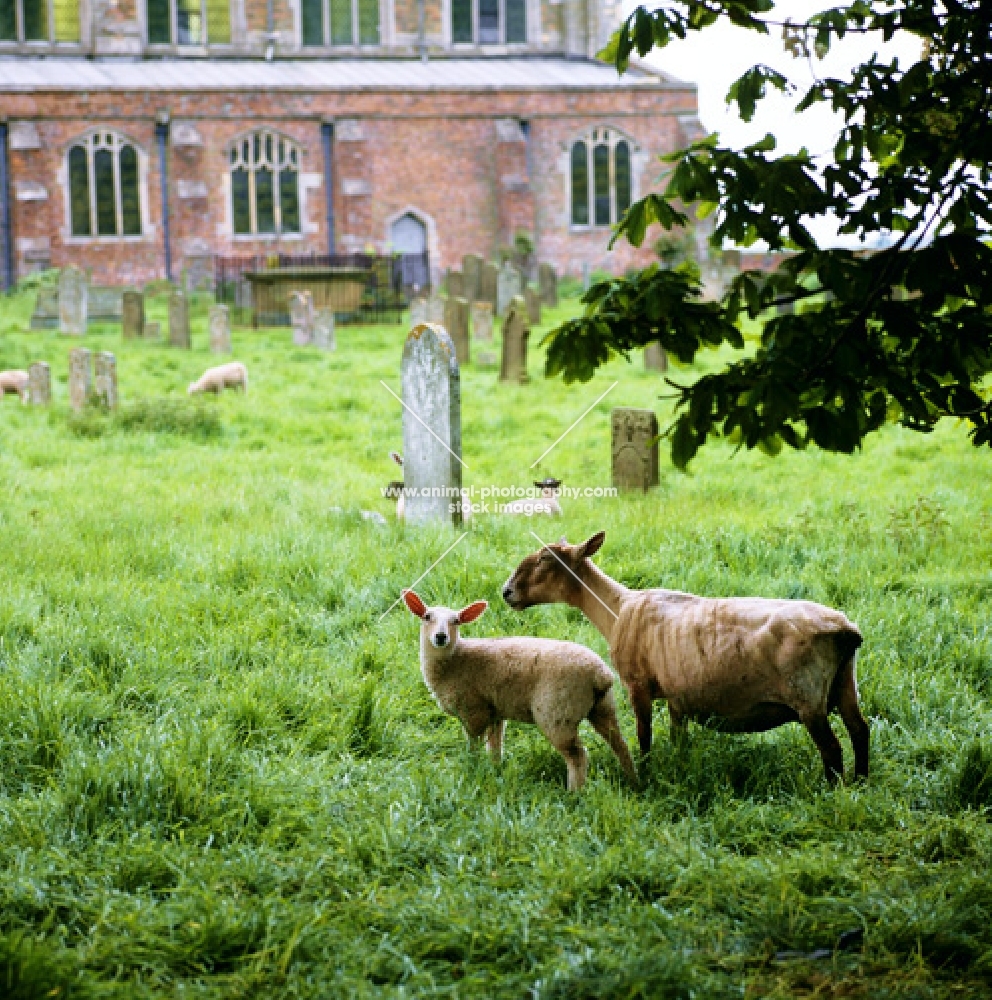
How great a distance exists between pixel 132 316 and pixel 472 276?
27.3ft

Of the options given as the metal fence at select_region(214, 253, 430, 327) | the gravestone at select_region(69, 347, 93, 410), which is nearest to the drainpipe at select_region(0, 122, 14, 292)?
the metal fence at select_region(214, 253, 430, 327)

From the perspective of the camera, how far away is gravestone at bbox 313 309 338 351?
21.1 meters

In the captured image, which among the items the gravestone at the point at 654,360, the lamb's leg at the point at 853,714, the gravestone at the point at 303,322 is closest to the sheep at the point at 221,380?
the gravestone at the point at 654,360

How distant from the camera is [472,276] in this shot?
28031mm

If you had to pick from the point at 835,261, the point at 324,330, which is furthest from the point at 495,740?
the point at 324,330

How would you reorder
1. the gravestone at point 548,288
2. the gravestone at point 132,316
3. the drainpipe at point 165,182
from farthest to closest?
1. the drainpipe at point 165,182
2. the gravestone at point 548,288
3. the gravestone at point 132,316

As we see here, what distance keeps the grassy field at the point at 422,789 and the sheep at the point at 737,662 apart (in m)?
0.21

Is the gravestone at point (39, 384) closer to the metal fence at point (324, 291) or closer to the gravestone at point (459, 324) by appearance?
the gravestone at point (459, 324)

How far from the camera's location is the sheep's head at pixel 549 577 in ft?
17.9

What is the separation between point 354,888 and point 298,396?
12144mm

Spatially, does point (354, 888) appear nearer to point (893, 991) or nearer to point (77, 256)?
point (893, 991)

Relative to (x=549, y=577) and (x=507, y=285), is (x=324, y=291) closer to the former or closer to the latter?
(x=507, y=285)

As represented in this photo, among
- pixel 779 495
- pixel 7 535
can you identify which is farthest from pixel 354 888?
pixel 779 495

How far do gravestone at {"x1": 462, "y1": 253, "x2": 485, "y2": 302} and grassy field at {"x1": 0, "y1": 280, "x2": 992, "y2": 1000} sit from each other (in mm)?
18653
